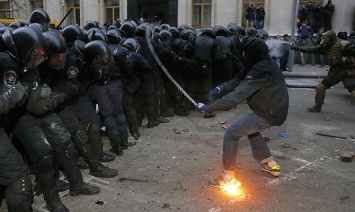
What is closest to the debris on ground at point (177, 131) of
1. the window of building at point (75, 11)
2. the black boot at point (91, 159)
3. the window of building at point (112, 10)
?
the black boot at point (91, 159)

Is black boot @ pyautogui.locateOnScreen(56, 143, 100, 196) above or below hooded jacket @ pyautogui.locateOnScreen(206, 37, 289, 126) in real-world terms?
below

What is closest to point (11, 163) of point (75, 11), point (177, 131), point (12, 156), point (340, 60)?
point (12, 156)

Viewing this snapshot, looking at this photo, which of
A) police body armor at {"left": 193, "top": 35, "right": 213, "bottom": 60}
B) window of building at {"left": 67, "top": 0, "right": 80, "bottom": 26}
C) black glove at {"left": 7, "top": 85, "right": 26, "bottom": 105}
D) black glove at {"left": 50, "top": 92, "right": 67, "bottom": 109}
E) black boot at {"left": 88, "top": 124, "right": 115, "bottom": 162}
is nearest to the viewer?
black glove at {"left": 7, "top": 85, "right": 26, "bottom": 105}

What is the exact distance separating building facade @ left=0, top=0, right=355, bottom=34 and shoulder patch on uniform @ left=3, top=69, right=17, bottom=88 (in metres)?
15.9

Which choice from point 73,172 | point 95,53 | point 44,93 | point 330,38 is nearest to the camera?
point 44,93

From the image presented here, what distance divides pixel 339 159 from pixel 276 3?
55.7ft

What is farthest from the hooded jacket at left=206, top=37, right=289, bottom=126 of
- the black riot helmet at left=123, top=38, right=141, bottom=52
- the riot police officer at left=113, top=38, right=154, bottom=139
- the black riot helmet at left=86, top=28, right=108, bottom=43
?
the black riot helmet at left=123, top=38, right=141, bottom=52

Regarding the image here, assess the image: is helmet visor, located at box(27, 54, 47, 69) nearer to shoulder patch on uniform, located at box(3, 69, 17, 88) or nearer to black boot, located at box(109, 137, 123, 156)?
shoulder patch on uniform, located at box(3, 69, 17, 88)

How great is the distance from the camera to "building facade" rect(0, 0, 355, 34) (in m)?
19.8

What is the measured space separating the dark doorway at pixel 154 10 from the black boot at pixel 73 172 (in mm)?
20898

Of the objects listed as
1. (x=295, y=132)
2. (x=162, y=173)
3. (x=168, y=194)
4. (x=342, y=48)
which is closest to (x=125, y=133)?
(x=162, y=173)

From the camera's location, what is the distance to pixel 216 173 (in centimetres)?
474

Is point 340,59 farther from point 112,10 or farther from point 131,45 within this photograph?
point 112,10

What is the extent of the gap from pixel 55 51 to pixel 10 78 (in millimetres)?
761
